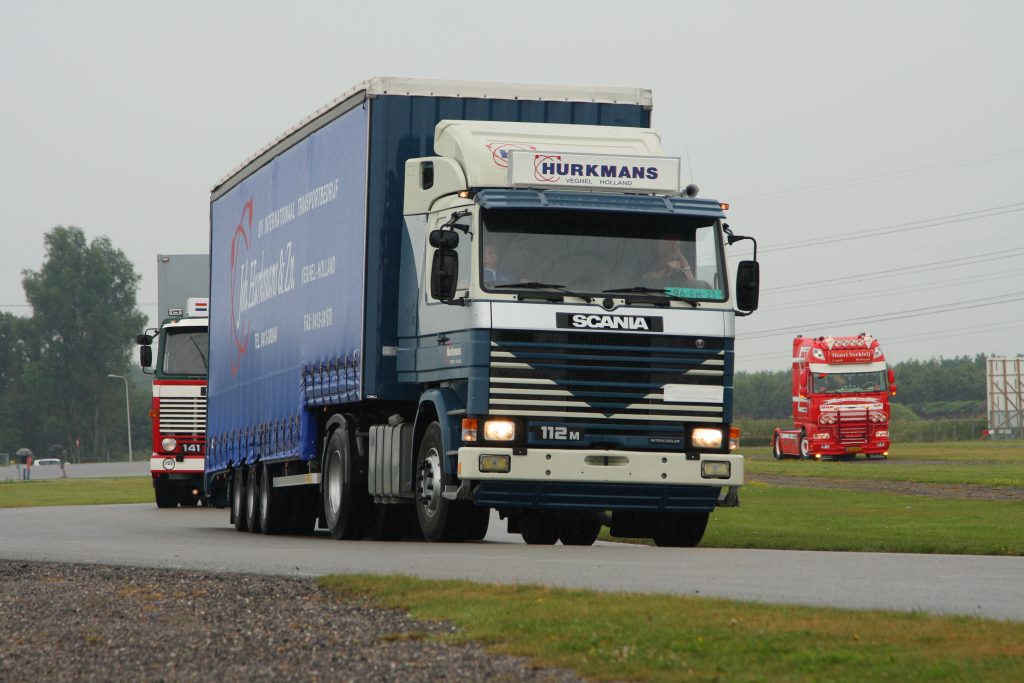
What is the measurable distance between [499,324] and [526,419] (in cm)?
99

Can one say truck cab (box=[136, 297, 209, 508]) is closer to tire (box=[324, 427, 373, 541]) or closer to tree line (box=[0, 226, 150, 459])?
tire (box=[324, 427, 373, 541])

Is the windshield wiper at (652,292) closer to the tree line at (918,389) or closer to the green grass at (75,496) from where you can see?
the green grass at (75,496)

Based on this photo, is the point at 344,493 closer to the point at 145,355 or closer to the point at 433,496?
the point at 433,496

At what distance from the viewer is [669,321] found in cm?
1694

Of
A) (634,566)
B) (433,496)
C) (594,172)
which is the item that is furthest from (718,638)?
(433,496)

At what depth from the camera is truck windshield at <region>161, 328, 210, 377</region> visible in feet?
119

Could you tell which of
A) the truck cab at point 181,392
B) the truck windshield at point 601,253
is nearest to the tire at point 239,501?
the truck windshield at point 601,253

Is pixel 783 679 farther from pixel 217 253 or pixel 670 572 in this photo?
pixel 217 253

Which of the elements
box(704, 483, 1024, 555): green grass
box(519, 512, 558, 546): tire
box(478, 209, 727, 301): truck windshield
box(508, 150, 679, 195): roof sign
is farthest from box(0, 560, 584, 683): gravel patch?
box(704, 483, 1024, 555): green grass

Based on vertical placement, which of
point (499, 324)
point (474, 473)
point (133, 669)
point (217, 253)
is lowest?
point (133, 669)

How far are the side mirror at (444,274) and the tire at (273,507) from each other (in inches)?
300

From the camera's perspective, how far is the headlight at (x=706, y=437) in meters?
17.4

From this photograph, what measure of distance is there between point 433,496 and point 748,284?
3880 millimetres

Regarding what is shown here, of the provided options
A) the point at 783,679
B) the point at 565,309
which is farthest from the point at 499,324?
the point at 783,679
